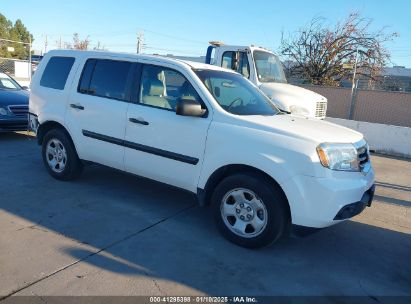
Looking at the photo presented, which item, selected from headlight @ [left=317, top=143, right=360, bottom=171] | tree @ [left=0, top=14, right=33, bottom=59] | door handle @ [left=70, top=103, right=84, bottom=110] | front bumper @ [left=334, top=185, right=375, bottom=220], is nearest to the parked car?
door handle @ [left=70, top=103, right=84, bottom=110]

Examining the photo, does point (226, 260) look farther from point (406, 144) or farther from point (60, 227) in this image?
point (406, 144)

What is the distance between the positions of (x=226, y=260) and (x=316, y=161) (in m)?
1.26

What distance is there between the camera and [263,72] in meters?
A: 9.55

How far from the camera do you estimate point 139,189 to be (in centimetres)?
577

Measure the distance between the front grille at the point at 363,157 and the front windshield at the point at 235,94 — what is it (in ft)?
3.69

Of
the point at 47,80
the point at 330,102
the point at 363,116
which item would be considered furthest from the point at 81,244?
the point at 330,102

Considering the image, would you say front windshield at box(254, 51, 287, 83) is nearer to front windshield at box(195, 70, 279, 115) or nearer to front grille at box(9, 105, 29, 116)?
front windshield at box(195, 70, 279, 115)

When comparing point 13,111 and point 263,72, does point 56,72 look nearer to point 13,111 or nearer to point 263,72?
point 13,111

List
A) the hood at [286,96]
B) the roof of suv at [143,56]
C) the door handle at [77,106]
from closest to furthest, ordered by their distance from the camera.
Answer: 1. the roof of suv at [143,56]
2. the door handle at [77,106]
3. the hood at [286,96]

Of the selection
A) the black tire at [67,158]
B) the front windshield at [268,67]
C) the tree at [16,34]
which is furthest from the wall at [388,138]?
the tree at [16,34]

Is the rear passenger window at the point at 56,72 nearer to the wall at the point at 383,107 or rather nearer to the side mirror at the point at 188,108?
the side mirror at the point at 188,108

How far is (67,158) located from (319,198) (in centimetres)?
356

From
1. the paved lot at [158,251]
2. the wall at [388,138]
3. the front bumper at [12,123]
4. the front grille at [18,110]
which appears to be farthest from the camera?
the wall at [388,138]

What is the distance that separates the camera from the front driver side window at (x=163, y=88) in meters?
4.60
